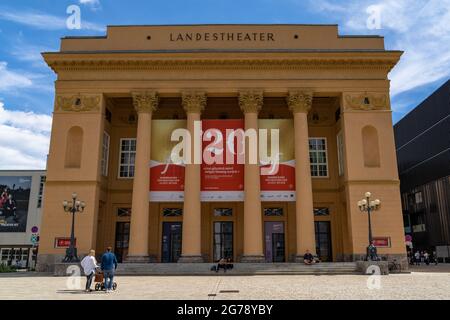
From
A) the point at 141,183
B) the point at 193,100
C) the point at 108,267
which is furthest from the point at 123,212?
the point at 108,267

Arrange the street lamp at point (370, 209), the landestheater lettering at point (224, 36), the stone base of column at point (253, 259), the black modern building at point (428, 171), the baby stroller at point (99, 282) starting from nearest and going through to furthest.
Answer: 1. the baby stroller at point (99, 282)
2. the street lamp at point (370, 209)
3. the stone base of column at point (253, 259)
4. the landestheater lettering at point (224, 36)
5. the black modern building at point (428, 171)

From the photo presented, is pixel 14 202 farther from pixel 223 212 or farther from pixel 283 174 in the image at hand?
pixel 283 174

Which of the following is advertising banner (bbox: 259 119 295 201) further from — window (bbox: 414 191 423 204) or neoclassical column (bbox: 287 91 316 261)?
window (bbox: 414 191 423 204)

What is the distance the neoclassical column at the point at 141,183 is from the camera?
A: 26.3 meters

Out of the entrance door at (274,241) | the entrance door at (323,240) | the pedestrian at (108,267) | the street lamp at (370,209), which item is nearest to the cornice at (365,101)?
the street lamp at (370,209)

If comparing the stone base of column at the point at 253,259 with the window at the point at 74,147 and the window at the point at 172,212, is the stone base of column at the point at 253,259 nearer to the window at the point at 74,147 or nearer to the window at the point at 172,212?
the window at the point at 172,212

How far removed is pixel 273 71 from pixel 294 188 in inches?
322

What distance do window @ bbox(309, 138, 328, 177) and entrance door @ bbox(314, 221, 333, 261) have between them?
3.62 m

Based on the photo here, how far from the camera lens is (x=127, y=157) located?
103ft

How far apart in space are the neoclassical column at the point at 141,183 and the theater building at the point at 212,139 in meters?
0.07

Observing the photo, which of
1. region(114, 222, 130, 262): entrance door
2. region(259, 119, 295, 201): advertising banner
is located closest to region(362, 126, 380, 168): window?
region(259, 119, 295, 201): advertising banner

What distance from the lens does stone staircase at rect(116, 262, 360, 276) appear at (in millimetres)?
23172

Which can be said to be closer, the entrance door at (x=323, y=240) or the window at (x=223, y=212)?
the entrance door at (x=323, y=240)

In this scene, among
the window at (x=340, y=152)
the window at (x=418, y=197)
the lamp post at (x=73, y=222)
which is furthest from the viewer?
the window at (x=418, y=197)
